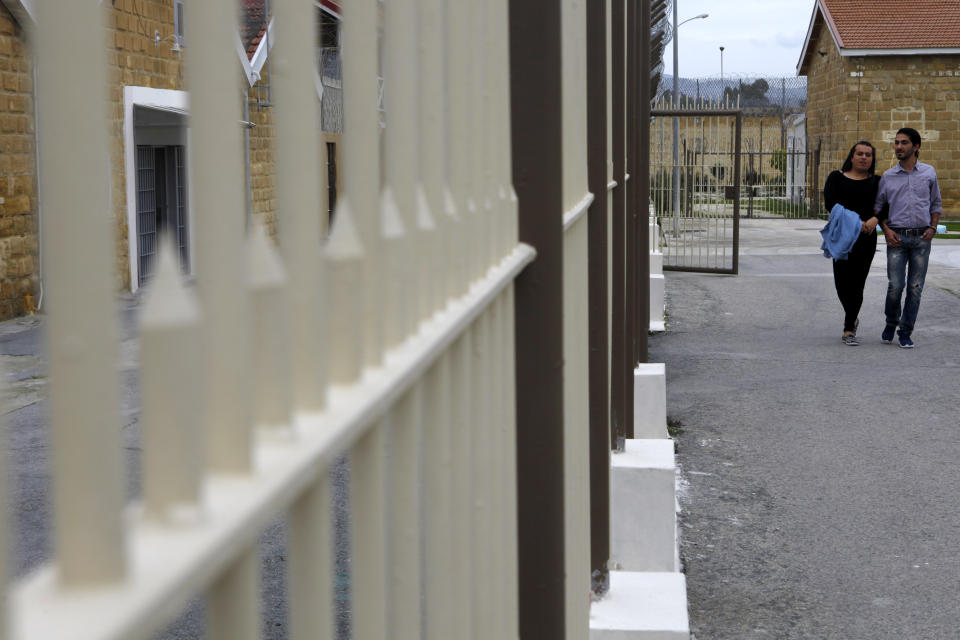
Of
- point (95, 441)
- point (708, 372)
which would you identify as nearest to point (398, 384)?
point (95, 441)

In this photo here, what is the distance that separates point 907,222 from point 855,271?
584 mm

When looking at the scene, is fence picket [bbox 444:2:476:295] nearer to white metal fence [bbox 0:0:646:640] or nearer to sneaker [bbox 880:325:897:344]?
white metal fence [bbox 0:0:646:640]

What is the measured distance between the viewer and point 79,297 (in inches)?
18.6

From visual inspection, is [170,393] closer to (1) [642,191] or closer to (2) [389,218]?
(2) [389,218]

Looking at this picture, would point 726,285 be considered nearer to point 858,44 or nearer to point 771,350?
point 771,350

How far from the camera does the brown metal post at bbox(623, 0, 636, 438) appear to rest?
17.6 feet

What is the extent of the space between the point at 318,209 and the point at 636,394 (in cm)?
538

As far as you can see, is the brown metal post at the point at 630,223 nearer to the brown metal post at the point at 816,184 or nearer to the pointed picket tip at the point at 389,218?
the pointed picket tip at the point at 389,218

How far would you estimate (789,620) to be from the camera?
4.06m

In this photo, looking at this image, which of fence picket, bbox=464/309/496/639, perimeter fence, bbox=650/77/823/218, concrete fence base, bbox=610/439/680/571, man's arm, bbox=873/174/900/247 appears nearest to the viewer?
fence picket, bbox=464/309/496/639

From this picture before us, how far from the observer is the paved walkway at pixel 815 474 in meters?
4.23

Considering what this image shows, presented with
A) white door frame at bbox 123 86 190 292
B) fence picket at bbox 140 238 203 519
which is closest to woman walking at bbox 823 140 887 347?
white door frame at bbox 123 86 190 292

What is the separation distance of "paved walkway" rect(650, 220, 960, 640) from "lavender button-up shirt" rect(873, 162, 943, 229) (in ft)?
3.43

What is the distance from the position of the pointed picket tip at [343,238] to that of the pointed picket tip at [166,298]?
27 cm
